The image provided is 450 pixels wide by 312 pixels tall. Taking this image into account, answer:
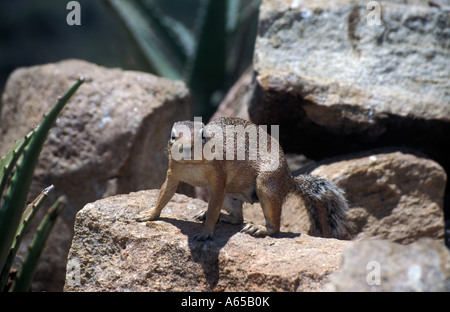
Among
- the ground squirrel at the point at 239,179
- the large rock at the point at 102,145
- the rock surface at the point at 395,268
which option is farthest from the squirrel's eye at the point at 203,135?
the large rock at the point at 102,145

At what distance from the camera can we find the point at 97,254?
11.1 feet

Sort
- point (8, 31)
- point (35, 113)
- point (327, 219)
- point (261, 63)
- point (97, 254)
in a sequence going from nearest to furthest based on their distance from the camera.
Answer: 1. point (97, 254)
2. point (327, 219)
3. point (261, 63)
4. point (35, 113)
5. point (8, 31)

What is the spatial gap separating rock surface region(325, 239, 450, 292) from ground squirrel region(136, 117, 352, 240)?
1153 millimetres

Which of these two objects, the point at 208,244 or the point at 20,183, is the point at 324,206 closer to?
the point at 208,244

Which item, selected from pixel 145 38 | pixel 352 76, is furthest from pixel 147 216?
pixel 145 38

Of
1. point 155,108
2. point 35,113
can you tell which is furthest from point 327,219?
point 35,113

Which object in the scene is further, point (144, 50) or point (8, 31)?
point (8, 31)

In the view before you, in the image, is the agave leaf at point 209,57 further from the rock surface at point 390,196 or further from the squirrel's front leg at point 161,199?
the squirrel's front leg at point 161,199

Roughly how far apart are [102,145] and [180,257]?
2134mm

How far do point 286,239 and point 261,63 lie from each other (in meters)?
2.04

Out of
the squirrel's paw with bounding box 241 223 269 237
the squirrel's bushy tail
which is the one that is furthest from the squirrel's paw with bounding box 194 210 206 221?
the squirrel's bushy tail

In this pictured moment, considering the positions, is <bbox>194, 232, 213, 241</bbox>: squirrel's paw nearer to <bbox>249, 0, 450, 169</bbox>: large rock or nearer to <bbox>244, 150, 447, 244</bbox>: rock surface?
<bbox>244, 150, 447, 244</bbox>: rock surface
